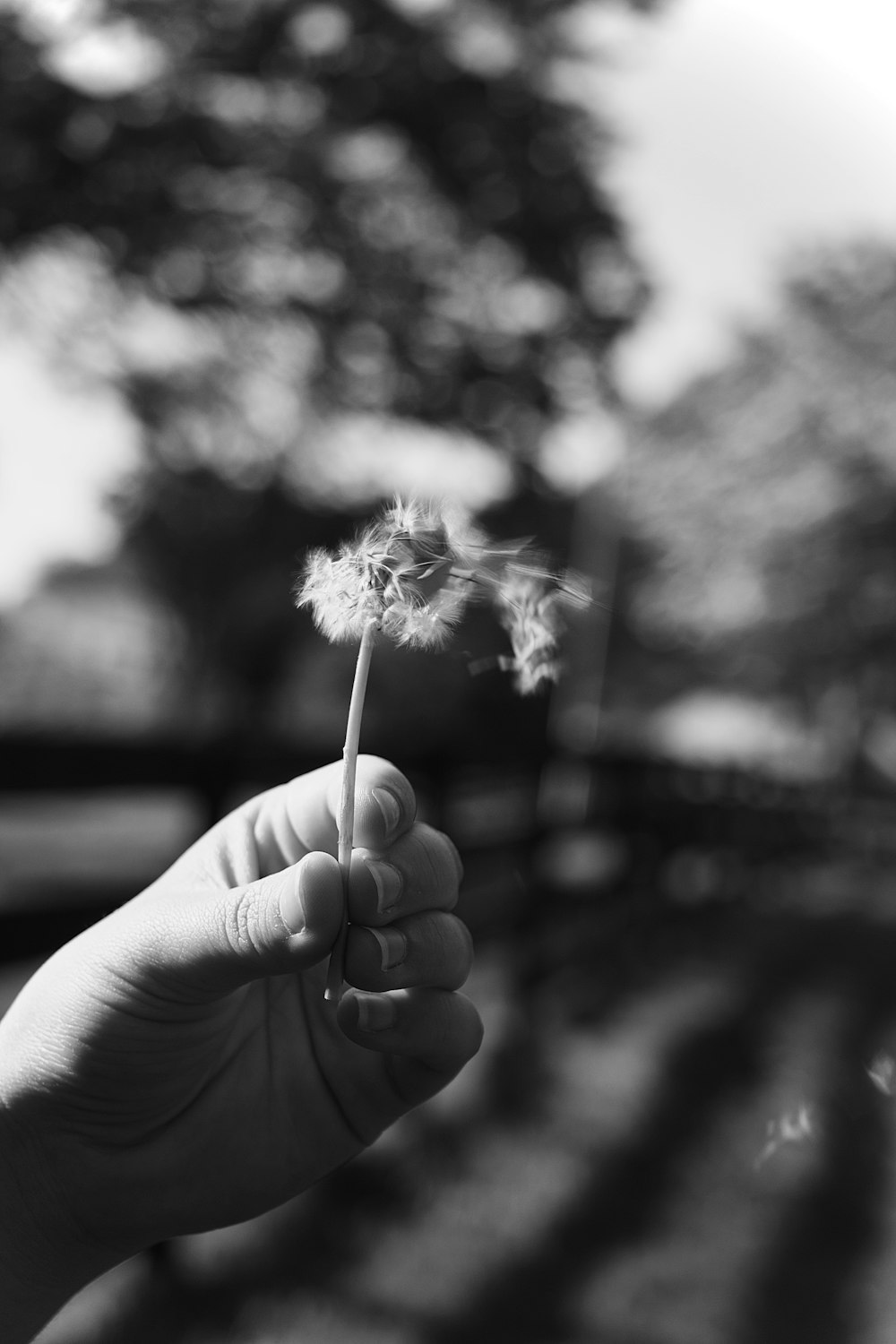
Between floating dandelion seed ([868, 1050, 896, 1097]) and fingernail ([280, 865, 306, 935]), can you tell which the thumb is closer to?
fingernail ([280, 865, 306, 935])

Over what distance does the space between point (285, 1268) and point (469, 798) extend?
2091 mm

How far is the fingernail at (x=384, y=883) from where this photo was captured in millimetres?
989

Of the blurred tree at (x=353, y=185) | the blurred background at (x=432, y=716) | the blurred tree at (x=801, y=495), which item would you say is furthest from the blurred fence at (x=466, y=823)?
the blurred tree at (x=801, y=495)

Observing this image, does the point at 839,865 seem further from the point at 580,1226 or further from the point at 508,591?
the point at 508,591

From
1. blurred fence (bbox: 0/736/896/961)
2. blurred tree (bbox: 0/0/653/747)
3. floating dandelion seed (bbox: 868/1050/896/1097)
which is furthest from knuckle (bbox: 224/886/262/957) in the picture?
blurred tree (bbox: 0/0/653/747)

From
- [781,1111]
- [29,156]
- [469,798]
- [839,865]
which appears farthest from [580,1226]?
[839,865]

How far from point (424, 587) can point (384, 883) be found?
0.24m

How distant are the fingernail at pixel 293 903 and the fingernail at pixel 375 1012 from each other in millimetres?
134

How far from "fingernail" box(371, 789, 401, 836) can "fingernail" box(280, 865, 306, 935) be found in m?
0.14

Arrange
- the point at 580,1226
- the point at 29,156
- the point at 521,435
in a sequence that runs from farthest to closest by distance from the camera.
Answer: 1. the point at 521,435
2. the point at 29,156
3. the point at 580,1226

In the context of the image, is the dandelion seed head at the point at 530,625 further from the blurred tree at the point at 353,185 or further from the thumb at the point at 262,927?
the blurred tree at the point at 353,185

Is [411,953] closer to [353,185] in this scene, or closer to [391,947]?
[391,947]

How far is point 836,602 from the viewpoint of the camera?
22.6m

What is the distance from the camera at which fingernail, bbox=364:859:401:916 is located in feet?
3.24
